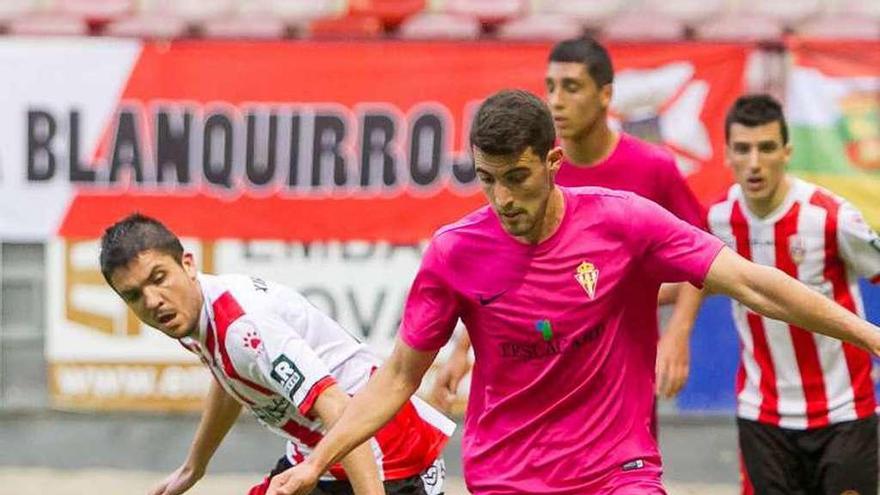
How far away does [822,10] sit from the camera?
33.5 feet

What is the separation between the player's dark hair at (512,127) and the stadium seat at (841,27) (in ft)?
18.5

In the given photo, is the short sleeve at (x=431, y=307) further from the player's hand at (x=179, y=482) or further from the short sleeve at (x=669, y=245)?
the player's hand at (x=179, y=482)

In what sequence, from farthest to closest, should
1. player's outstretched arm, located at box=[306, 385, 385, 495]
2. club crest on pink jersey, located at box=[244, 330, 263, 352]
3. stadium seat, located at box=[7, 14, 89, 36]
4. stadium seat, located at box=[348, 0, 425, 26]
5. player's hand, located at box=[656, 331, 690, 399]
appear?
stadium seat, located at box=[348, 0, 425, 26]
stadium seat, located at box=[7, 14, 89, 36]
player's hand, located at box=[656, 331, 690, 399]
club crest on pink jersey, located at box=[244, 330, 263, 352]
player's outstretched arm, located at box=[306, 385, 385, 495]

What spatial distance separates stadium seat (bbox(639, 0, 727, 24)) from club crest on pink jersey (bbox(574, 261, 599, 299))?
567 centimetres

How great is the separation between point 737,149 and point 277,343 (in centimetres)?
252

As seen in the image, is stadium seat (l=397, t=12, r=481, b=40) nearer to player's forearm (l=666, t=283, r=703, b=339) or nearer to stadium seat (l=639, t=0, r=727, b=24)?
stadium seat (l=639, t=0, r=727, b=24)

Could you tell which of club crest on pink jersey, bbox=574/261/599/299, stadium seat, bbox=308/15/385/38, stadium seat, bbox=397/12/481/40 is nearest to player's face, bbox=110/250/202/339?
club crest on pink jersey, bbox=574/261/599/299

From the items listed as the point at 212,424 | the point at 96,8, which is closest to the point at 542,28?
the point at 96,8

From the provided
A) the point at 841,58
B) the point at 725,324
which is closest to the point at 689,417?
the point at 725,324

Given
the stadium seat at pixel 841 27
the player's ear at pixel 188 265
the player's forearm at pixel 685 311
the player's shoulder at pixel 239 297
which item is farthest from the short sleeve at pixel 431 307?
the stadium seat at pixel 841 27

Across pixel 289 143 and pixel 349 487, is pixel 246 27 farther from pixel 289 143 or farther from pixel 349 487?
pixel 349 487

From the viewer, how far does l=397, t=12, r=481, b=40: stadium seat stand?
32.1 feet

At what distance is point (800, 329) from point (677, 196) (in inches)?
25.8

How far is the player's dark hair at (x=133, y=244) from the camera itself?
5.08m
